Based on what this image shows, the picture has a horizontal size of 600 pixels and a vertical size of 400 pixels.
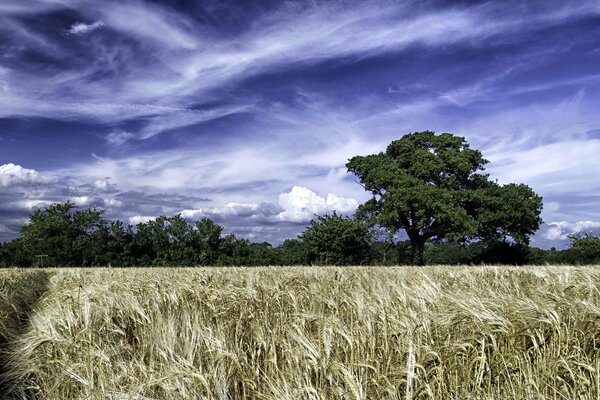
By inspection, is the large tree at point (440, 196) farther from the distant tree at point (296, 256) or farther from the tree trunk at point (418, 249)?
the distant tree at point (296, 256)

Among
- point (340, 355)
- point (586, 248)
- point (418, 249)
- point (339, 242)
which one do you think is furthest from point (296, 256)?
point (340, 355)

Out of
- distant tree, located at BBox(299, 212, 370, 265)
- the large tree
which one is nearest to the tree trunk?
the large tree

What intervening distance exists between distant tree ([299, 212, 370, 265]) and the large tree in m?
2.36

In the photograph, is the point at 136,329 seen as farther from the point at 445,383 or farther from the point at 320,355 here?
the point at 445,383

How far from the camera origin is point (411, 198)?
130 ft

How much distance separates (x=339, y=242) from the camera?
45906 mm

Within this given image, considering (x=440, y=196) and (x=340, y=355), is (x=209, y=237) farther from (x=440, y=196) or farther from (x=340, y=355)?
(x=340, y=355)

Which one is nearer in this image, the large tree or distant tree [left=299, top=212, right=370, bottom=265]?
the large tree

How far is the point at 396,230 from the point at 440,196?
17.4 feet

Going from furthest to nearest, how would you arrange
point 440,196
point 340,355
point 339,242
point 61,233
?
point 61,233 → point 339,242 → point 440,196 → point 340,355

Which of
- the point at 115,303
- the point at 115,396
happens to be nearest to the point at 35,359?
the point at 115,303

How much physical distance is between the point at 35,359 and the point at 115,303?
4.78 feet

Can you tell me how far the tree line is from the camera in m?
41.5

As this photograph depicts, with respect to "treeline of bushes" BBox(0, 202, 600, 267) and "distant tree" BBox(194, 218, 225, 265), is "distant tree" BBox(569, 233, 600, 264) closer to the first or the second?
"treeline of bushes" BBox(0, 202, 600, 267)
